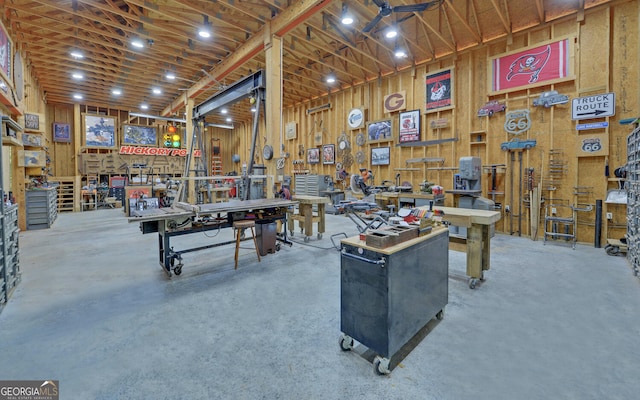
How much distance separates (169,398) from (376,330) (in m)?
1.30

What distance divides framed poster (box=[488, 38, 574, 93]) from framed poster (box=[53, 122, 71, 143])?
1520 cm

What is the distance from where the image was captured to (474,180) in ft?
19.6

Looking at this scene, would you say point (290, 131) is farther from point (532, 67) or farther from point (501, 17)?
point (532, 67)

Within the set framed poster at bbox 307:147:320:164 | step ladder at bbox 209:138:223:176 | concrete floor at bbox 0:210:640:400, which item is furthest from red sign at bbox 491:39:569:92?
step ladder at bbox 209:138:223:176

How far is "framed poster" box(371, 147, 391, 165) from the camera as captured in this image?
8551mm

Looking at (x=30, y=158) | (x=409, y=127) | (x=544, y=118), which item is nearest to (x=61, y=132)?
(x=30, y=158)

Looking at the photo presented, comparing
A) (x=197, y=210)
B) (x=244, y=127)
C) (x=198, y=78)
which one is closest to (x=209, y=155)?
(x=244, y=127)

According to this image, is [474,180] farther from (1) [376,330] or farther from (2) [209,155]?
(2) [209,155]

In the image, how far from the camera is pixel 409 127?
791 centimetres

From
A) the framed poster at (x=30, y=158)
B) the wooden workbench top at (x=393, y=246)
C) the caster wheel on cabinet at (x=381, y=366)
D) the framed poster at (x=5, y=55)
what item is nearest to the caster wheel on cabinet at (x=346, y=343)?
the caster wheel on cabinet at (x=381, y=366)

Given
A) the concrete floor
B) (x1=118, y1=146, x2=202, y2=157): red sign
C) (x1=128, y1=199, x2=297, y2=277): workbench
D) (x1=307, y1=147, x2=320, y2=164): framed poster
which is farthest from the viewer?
(x1=118, y1=146, x2=202, y2=157): red sign

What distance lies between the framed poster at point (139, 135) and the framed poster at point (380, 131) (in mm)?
10587

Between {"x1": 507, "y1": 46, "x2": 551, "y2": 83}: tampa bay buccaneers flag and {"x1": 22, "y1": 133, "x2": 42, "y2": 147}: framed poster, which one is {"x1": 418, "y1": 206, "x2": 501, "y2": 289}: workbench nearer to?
{"x1": 507, "y1": 46, "x2": 551, "y2": 83}: tampa bay buccaneers flag

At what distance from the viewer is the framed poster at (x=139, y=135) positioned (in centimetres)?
1291
